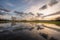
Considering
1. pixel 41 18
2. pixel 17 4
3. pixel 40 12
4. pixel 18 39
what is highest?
pixel 17 4

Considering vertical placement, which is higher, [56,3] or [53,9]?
[56,3]

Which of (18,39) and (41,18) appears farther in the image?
(41,18)

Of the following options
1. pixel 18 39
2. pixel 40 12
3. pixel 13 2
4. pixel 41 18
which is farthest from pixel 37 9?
pixel 18 39

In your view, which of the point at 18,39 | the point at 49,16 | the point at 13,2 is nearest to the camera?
the point at 18,39

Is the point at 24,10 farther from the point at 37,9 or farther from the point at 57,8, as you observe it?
the point at 57,8

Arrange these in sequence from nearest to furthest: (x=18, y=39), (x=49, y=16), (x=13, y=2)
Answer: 1. (x=18, y=39)
2. (x=13, y=2)
3. (x=49, y=16)

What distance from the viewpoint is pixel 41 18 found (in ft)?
14.9

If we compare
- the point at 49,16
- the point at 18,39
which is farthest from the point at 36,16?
the point at 18,39

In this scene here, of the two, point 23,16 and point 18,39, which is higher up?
point 23,16

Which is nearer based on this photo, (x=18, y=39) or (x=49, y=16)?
(x=18, y=39)

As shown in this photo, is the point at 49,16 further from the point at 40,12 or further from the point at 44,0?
the point at 44,0

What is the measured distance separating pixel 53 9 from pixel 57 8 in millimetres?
197

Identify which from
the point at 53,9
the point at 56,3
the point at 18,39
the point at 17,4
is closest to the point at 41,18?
the point at 53,9

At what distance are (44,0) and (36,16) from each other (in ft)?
2.87
